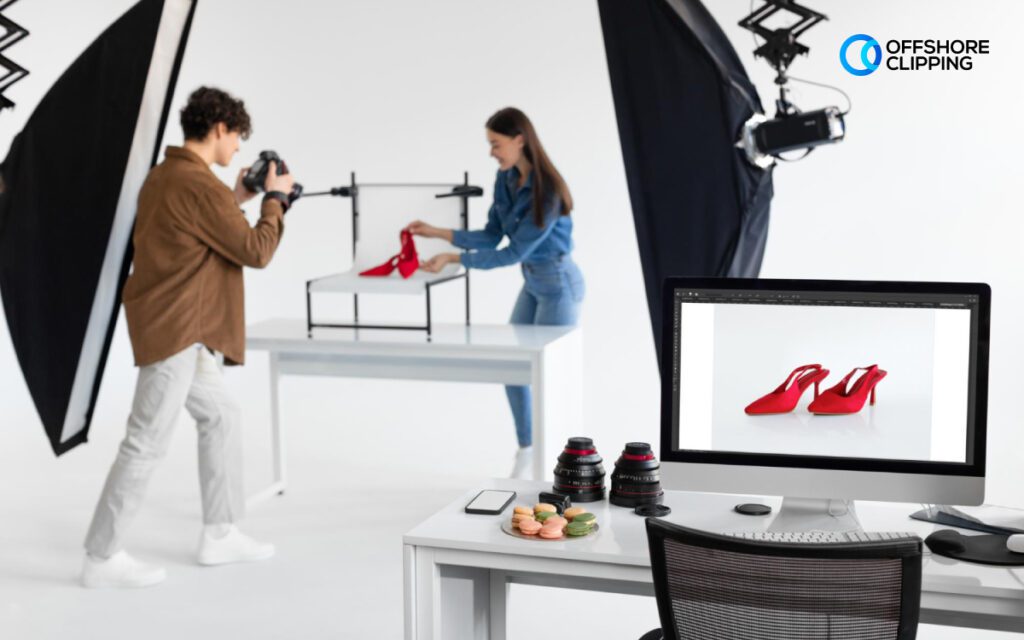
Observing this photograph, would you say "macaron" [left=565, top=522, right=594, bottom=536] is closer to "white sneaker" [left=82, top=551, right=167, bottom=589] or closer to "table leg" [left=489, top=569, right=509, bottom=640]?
"table leg" [left=489, top=569, right=509, bottom=640]

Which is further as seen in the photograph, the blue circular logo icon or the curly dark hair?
the blue circular logo icon

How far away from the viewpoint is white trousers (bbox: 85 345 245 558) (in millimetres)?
3213

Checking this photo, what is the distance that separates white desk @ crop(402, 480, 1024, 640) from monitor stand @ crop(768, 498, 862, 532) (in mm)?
32

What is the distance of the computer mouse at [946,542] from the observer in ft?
5.80

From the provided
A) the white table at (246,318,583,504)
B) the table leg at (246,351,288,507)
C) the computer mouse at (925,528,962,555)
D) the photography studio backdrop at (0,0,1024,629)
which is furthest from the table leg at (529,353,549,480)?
the computer mouse at (925,528,962,555)

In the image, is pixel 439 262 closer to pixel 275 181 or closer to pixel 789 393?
pixel 275 181

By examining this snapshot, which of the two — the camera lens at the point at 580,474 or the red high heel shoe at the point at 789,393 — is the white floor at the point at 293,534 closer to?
the camera lens at the point at 580,474

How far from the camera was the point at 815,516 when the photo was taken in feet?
6.44

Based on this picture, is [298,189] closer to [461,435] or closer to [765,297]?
[461,435]

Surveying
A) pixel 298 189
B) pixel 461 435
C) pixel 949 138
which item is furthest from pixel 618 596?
pixel 949 138

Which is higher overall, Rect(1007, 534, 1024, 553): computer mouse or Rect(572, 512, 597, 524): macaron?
Rect(572, 512, 597, 524): macaron

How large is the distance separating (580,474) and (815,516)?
43 cm

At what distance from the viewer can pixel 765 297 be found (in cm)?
193

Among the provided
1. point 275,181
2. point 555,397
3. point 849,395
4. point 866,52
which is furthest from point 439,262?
point 866,52
